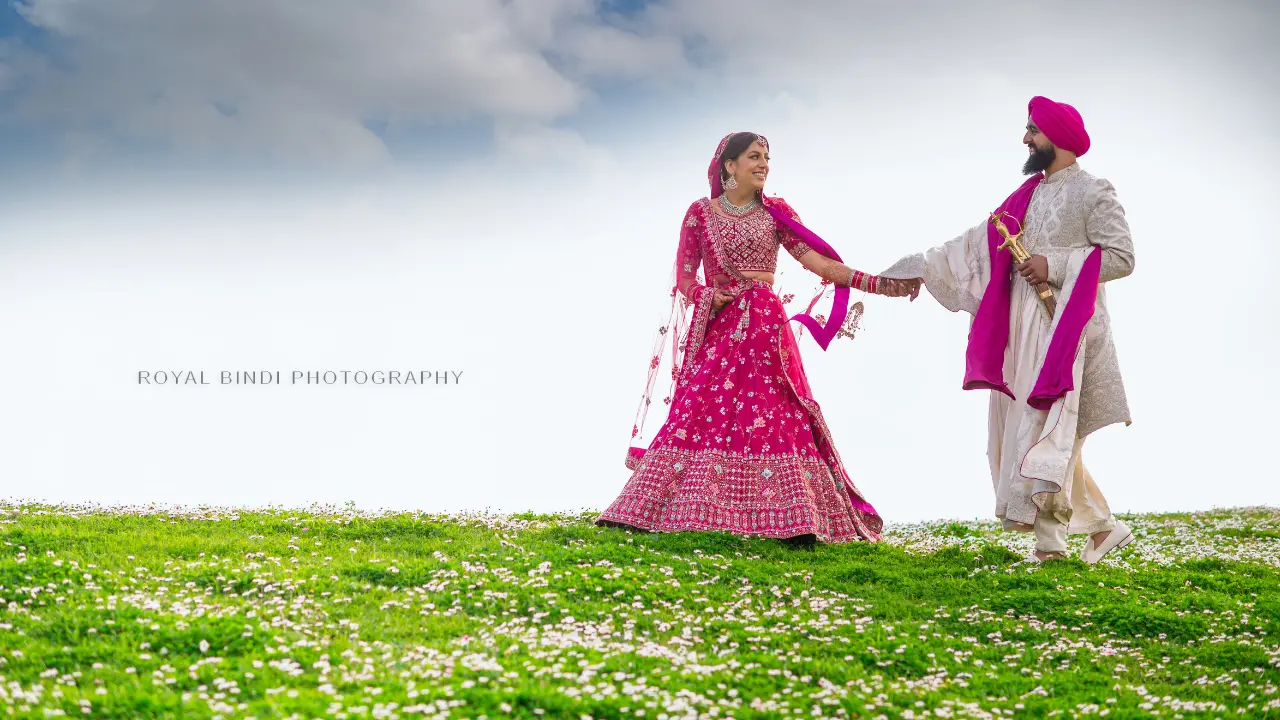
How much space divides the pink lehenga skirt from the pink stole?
1.59 meters

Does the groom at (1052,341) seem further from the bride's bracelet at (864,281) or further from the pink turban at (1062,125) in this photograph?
the bride's bracelet at (864,281)

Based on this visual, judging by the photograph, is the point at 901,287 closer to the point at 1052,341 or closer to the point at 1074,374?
the point at 1052,341

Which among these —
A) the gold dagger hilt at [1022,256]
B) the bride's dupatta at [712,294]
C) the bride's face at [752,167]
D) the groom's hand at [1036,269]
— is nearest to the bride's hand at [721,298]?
the bride's dupatta at [712,294]

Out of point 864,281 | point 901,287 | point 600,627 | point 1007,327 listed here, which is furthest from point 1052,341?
point 600,627

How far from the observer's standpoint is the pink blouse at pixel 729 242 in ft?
35.0

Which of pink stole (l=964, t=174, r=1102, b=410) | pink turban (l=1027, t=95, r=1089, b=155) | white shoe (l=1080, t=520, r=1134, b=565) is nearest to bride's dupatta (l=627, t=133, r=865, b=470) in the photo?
pink stole (l=964, t=174, r=1102, b=410)

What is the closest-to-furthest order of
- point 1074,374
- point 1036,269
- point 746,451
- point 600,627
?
1. point 600,627
2. point 1074,374
3. point 1036,269
4. point 746,451

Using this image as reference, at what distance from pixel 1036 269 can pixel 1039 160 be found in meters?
1.02

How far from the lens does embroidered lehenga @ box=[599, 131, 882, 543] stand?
10133 mm

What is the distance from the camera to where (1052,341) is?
9.48 metres

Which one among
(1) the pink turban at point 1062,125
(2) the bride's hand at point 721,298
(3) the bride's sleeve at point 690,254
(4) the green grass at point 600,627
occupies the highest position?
(1) the pink turban at point 1062,125

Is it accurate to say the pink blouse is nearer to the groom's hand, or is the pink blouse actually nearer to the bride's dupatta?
the bride's dupatta

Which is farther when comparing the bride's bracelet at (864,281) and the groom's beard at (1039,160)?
the bride's bracelet at (864,281)

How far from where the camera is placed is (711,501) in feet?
33.2
